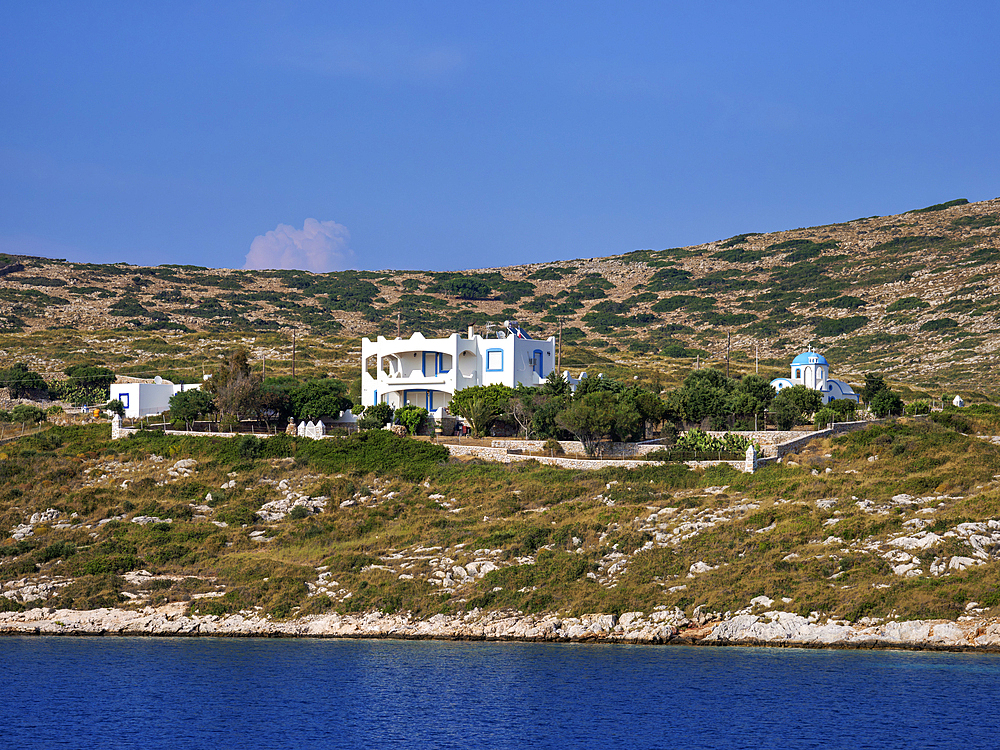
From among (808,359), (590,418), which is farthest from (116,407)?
(808,359)

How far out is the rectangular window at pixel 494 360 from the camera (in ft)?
260

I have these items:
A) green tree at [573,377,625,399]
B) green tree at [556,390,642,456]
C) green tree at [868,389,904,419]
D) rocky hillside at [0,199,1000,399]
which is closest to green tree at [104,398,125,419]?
rocky hillside at [0,199,1000,399]

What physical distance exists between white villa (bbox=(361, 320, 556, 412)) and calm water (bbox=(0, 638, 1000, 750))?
118ft

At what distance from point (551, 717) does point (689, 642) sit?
11.0 metres

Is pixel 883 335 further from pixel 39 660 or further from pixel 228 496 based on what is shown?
pixel 39 660

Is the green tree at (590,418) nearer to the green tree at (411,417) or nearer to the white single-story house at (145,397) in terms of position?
the green tree at (411,417)

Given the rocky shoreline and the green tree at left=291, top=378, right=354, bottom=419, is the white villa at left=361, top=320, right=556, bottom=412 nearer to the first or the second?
the green tree at left=291, top=378, right=354, bottom=419

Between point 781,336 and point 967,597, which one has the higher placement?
point 781,336

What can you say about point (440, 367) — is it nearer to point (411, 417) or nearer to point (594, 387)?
point (411, 417)

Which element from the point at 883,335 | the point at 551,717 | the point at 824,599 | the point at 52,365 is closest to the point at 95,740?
the point at 551,717

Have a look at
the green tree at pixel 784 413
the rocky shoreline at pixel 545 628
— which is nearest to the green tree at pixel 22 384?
the rocky shoreline at pixel 545 628

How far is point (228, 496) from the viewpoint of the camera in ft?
205

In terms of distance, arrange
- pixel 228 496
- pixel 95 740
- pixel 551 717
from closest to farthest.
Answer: pixel 95 740, pixel 551 717, pixel 228 496

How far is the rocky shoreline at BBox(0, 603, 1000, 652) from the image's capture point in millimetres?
41781
